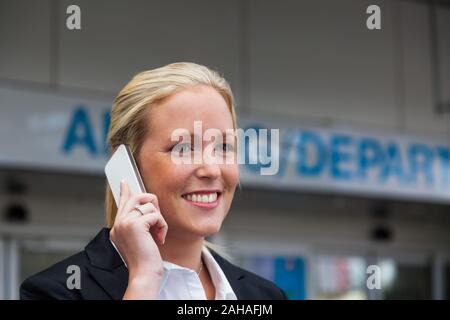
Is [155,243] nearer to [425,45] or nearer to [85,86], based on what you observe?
[85,86]

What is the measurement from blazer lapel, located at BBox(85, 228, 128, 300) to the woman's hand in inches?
2.5

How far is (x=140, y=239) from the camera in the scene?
113cm

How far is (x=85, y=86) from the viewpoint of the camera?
18.1ft

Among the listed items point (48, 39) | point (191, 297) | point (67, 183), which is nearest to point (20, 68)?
point (48, 39)

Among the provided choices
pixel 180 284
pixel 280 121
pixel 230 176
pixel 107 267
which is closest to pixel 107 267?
pixel 107 267

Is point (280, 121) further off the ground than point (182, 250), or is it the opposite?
point (280, 121)

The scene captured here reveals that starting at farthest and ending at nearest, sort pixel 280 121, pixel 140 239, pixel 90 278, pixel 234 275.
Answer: pixel 280 121, pixel 234 275, pixel 90 278, pixel 140 239

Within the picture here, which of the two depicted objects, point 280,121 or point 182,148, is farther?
point 280,121

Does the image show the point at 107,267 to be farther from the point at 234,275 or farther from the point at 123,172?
the point at 234,275

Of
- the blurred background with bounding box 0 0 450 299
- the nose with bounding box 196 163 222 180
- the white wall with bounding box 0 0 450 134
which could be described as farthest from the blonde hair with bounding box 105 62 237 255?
the white wall with bounding box 0 0 450 134

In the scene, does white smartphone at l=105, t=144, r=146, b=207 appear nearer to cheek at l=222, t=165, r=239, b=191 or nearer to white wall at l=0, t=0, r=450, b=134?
cheek at l=222, t=165, r=239, b=191

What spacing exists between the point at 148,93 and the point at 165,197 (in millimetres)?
164

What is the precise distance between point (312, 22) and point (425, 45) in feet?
4.20

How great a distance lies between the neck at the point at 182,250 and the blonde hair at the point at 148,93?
0.49 feet
